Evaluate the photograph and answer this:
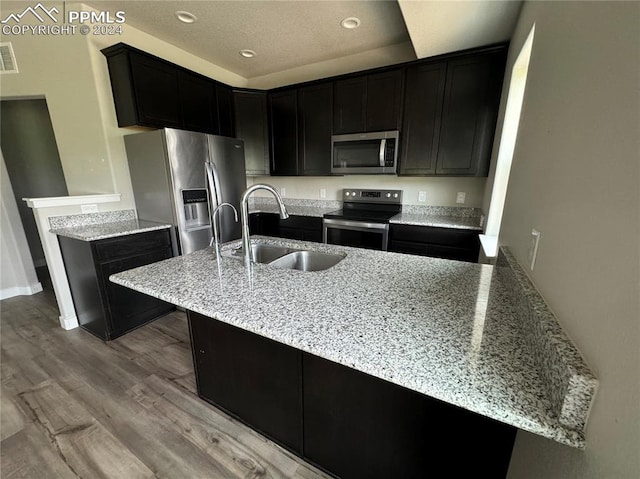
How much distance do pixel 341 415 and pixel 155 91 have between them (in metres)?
3.09

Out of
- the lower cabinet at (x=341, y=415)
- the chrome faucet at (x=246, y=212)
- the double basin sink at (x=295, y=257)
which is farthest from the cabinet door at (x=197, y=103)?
the lower cabinet at (x=341, y=415)

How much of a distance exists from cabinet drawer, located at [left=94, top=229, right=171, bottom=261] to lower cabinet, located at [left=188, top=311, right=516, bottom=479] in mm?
1398

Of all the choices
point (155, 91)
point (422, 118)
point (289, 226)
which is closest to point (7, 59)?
point (155, 91)

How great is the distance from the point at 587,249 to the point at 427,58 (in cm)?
262

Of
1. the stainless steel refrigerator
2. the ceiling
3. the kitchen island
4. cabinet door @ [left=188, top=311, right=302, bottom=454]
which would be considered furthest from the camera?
the stainless steel refrigerator

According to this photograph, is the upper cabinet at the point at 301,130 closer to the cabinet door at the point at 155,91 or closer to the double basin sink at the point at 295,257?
the cabinet door at the point at 155,91

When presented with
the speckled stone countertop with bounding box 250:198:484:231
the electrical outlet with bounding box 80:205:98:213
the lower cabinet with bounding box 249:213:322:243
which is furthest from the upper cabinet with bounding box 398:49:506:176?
the electrical outlet with bounding box 80:205:98:213

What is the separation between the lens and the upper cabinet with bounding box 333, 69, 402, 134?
2701 mm

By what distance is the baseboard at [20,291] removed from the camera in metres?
3.05

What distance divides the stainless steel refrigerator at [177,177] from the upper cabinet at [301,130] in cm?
83

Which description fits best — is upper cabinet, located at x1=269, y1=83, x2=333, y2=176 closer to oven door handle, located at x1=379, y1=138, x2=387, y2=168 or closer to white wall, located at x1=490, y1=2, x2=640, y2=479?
oven door handle, located at x1=379, y1=138, x2=387, y2=168

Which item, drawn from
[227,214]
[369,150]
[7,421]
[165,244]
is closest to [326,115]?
[369,150]

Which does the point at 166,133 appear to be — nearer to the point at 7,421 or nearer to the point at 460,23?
the point at 7,421

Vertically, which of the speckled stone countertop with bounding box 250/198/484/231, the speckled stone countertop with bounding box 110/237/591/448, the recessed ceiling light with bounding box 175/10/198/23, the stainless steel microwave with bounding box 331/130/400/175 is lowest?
the speckled stone countertop with bounding box 110/237/591/448
